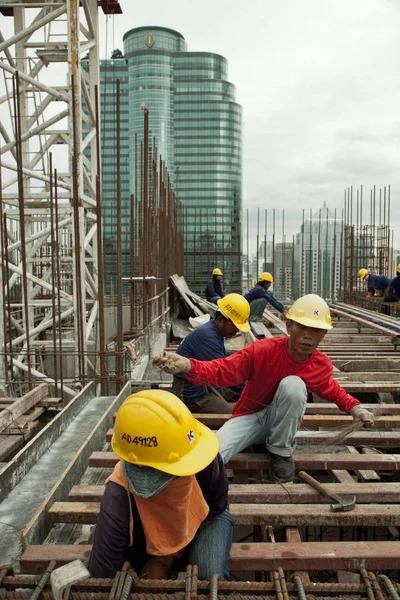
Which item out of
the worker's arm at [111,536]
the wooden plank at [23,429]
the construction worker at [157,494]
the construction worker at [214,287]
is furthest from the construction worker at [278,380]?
the construction worker at [214,287]

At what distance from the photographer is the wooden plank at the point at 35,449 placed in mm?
2746

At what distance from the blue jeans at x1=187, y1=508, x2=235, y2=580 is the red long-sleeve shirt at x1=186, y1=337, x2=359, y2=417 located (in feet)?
3.18

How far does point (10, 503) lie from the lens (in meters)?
2.65

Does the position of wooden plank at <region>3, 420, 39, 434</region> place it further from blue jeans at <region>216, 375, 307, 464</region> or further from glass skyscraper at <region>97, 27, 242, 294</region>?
glass skyscraper at <region>97, 27, 242, 294</region>

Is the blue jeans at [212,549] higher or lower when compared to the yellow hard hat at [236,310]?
lower

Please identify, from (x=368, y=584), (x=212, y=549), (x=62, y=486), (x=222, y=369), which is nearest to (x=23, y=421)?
(x=62, y=486)

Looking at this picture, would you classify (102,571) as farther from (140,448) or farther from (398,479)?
(398,479)

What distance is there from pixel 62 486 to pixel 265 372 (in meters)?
1.39

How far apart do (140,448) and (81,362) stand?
423cm

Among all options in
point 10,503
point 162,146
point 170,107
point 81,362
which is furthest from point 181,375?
Answer: point 170,107

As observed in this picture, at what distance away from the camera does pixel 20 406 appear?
4.10 m

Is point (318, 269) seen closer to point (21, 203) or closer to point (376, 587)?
Result: point (21, 203)

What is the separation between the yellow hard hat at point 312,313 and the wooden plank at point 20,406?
8.67 ft

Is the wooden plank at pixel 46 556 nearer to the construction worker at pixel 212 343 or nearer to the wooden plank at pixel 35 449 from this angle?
the wooden plank at pixel 35 449
